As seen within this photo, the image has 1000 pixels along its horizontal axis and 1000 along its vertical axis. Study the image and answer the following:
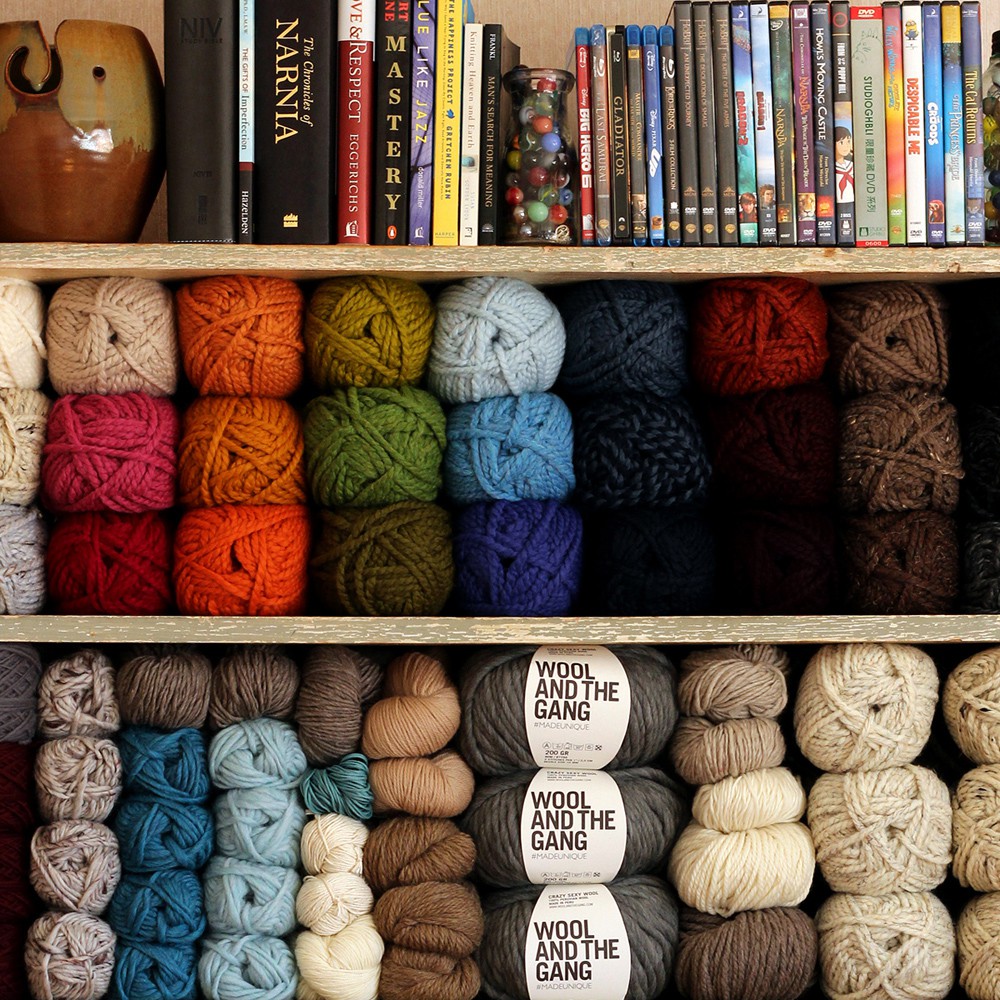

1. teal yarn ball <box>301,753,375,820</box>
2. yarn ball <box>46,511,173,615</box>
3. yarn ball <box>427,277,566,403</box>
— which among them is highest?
yarn ball <box>427,277,566,403</box>

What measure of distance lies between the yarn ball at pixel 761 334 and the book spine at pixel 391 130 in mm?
344

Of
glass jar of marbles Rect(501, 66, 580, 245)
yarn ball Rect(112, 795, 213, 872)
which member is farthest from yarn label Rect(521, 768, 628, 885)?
glass jar of marbles Rect(501, 66, 580, 245)

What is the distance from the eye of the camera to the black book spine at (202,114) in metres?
1.12

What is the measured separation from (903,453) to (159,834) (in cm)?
87

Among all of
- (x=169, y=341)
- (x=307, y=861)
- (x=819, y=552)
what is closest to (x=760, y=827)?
(x=819, y=552)

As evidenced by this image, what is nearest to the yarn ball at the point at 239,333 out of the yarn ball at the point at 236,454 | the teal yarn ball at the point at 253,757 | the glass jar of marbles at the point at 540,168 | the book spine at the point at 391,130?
the yarn ball at the point at 236,454

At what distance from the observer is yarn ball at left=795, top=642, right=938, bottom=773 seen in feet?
3.87

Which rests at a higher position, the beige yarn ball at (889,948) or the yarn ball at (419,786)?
the yarn ball at (419,786)

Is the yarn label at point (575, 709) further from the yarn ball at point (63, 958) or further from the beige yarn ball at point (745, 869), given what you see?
the yarn ball at point (63, 958)

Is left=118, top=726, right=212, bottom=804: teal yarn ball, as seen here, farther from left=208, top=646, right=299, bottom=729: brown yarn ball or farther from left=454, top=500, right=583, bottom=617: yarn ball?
left=454, top=500, right=583, bottom=617: yarn ball

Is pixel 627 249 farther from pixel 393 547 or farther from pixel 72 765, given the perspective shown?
pixel 72 765

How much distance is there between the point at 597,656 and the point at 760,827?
0.25 m

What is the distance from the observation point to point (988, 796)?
118 cm

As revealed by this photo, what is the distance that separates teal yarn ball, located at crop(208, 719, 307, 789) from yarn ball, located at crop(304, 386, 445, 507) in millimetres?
253
